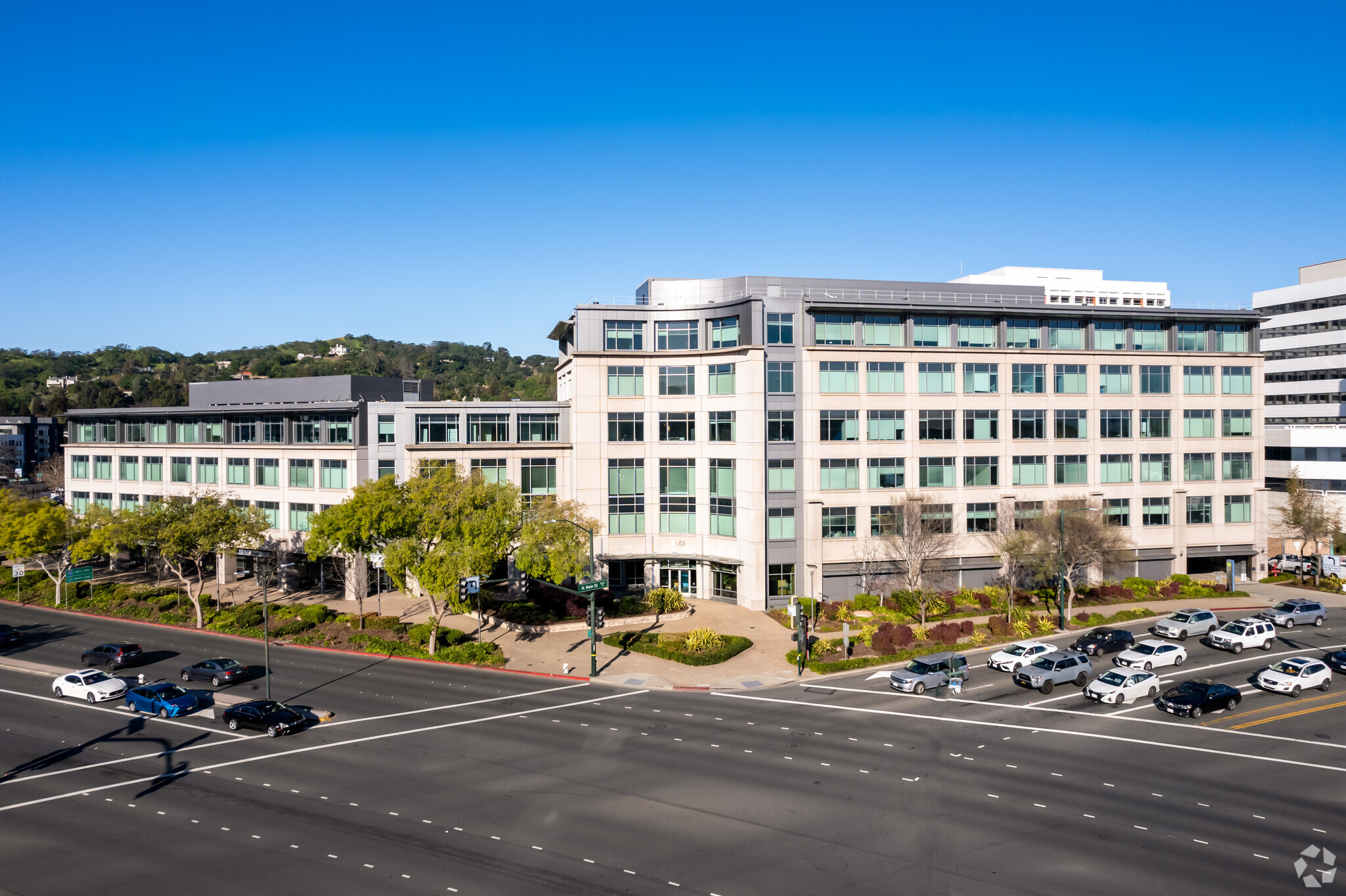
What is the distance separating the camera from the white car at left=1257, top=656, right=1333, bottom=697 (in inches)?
1494

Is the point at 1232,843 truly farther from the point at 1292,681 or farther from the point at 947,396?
the point at 947,396

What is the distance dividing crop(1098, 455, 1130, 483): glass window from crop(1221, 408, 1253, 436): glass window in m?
10.00

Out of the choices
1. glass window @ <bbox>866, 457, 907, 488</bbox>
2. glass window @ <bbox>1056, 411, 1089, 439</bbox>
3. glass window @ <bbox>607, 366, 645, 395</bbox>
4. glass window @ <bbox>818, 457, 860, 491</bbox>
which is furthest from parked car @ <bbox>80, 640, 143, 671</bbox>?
glass window @ <bbox>1056, 411, 1089, 439</bbox>

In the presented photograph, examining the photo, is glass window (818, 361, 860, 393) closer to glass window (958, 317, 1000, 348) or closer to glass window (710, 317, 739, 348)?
glass window (710, 317, 739, 348)

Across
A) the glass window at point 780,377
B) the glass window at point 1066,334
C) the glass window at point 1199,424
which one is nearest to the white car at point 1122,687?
the glass window at point 780,377

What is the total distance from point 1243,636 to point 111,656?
6534 cm

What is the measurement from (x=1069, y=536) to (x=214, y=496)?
63.6 m

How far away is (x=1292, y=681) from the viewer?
3788 centimetres

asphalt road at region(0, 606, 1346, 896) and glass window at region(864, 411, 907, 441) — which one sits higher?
glass window at region(864, 411, 907, 441)

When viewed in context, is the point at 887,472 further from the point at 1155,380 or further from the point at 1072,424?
the point at 1155,380

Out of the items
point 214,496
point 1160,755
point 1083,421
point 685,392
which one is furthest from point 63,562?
point 1083,421

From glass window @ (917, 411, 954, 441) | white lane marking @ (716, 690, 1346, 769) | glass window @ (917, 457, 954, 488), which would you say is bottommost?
white lane marking @ (716, 690, 1346, 769)

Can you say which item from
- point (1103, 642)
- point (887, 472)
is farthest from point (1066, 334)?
point (1103, 642)

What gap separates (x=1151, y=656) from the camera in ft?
138
